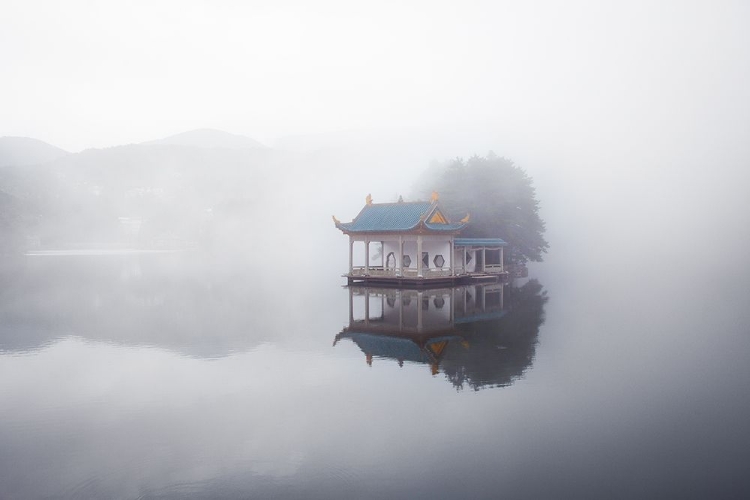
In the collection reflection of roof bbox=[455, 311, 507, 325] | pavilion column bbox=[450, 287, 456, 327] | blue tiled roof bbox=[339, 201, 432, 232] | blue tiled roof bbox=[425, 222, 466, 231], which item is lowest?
reflection of roof bbox=[455, 311, 507, 325]

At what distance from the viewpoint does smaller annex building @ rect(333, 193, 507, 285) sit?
1375 inches

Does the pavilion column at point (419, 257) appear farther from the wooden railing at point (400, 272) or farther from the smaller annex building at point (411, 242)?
the wooden railing at point (400, 272)

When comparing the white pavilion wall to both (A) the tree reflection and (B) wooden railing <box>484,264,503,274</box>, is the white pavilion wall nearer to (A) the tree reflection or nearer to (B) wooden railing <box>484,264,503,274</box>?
(A) the tree reflection

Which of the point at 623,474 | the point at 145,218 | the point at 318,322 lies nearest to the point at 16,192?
the point at 145,218

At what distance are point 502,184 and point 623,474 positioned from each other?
41488 millimetres

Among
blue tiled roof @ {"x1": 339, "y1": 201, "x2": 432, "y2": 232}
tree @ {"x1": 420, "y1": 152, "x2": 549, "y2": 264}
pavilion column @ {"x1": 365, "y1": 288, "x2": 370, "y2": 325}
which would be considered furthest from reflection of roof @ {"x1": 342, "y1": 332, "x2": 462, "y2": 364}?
tree @ {"x1": 420, "y1": 152, "x2": 549, "y2": 264}

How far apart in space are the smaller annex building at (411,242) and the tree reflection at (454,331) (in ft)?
11.6

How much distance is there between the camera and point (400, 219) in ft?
117

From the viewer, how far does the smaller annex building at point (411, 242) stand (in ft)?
115

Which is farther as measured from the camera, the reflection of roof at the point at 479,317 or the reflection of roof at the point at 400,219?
the reflection of roof at the point at 400,219

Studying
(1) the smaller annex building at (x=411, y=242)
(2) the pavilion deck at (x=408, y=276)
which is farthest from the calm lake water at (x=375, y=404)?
(1) the smaller annex building at (x=411, y=242)

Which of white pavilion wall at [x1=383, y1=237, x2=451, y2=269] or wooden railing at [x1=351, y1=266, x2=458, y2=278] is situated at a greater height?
white pavilion wall at [x1=383, y1=237, x2=451, y2=269]

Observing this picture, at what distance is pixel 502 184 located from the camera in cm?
4831

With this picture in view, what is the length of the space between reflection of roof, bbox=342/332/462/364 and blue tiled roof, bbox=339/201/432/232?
52.1ft
